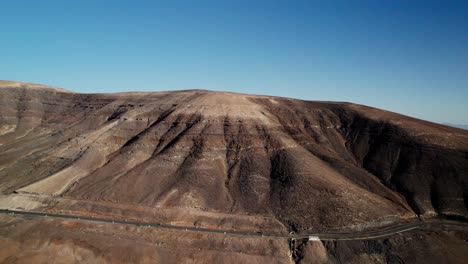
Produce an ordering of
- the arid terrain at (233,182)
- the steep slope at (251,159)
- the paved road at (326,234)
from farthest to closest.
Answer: the steep slope at (251,159)
the paved road at (326,234)
the arid terrain at (233,182)

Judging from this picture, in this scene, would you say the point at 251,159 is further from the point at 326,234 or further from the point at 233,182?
the point at 326,234

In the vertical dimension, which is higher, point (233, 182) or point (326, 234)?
point (233, 182)

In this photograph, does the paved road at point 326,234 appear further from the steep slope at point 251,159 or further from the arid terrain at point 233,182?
the steep slope at point 251,159

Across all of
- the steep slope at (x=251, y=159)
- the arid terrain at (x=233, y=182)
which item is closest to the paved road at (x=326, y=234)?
the arid terrain at (x=233, y=182)

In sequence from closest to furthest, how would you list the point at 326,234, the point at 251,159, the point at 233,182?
the point at 326,234 < the point at 233,182 < the point at 251,159

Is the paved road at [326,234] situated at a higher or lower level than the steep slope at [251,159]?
lower

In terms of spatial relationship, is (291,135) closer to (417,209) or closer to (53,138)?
(417,209)

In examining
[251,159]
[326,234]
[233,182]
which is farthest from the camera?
[251,159]

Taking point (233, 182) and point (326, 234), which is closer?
point (326, 234)

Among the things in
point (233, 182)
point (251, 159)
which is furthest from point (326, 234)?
point (251, 159)
